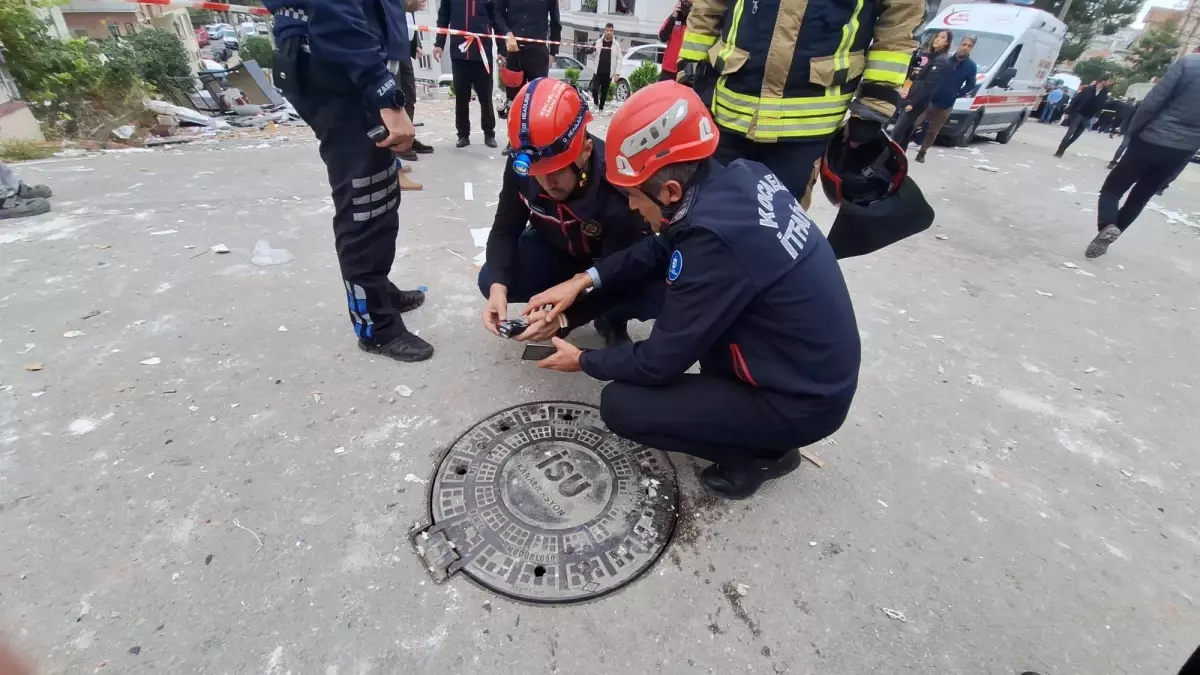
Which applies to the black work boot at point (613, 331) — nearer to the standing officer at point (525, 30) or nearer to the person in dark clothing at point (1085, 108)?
the standing officer at point (525, 30)

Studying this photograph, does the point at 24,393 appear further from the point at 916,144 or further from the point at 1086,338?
the point at 916,144

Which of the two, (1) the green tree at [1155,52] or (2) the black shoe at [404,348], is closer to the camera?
(2) the black shoe at [404,348]

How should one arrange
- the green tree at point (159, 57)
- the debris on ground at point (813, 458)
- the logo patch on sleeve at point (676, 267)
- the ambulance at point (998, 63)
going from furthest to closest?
1. the green tree at point (159, 57)
2. the ambulance at point (998, 63)
3. the debris on ground at point (813, 458)
4. the logo patch on sleeve at point (676, 267)

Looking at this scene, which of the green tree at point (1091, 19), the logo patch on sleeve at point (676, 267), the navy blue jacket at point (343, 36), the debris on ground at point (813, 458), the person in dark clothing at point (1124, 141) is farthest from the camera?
the green tree at point (1091, 19)

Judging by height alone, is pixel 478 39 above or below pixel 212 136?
above

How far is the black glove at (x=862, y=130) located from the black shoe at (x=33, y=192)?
509 centimetres

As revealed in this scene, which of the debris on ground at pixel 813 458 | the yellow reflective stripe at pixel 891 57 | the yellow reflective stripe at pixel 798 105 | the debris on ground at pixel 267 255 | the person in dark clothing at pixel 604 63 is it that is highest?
the yellow reflective stripe at pixel 891 57

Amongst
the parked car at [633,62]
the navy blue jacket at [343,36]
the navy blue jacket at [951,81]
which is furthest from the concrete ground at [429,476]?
the parked car at [633,62]

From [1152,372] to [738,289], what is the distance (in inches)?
112

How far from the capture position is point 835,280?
1646 mm

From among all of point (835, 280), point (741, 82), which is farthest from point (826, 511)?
point (741, 82)

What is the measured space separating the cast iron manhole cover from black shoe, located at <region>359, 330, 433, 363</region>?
57cm

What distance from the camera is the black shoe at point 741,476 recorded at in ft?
6.28

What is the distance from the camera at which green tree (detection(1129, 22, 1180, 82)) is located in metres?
30.5
